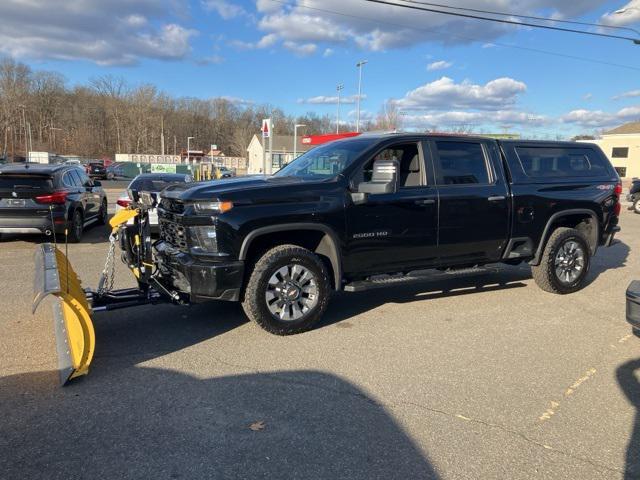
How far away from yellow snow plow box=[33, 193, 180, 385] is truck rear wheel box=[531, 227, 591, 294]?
4.79 metres

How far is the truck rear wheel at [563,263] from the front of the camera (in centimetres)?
673

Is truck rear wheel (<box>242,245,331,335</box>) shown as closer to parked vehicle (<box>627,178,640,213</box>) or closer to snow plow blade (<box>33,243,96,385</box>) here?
snow plow blade (<box>33,243,96,385</box>)

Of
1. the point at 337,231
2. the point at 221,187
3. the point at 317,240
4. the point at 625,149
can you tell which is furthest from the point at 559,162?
the point at 625,149

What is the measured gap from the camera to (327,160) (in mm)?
5812

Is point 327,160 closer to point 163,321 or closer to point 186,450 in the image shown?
point 163,321

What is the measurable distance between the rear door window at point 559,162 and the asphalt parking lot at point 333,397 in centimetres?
191

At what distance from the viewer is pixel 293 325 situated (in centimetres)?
502

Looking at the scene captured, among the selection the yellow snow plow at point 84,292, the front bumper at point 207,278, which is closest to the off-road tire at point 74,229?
the yellow snow plow at point 84,292

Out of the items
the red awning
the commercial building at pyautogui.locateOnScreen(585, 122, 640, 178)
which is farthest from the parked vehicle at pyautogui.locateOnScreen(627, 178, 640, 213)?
the commercial building at pyautogui.locateOnScreen(585, 122, 640, 178)

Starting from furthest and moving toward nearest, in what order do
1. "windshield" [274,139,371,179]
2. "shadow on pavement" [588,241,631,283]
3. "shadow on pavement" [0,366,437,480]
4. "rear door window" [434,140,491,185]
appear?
1. "shadow on pavement" [588,241,631,283]
2. "rear door window" [434,140,491,185]
3. "windshield" [274,139,371,179]
4. "shadow on pavement" [0,366,437,480]

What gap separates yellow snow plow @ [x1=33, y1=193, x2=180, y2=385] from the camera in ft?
12.9

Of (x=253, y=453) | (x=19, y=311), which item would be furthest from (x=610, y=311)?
(x=19, y=311)

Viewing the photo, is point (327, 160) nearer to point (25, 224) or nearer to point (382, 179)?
point (382, 179)

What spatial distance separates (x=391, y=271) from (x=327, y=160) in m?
1.46
